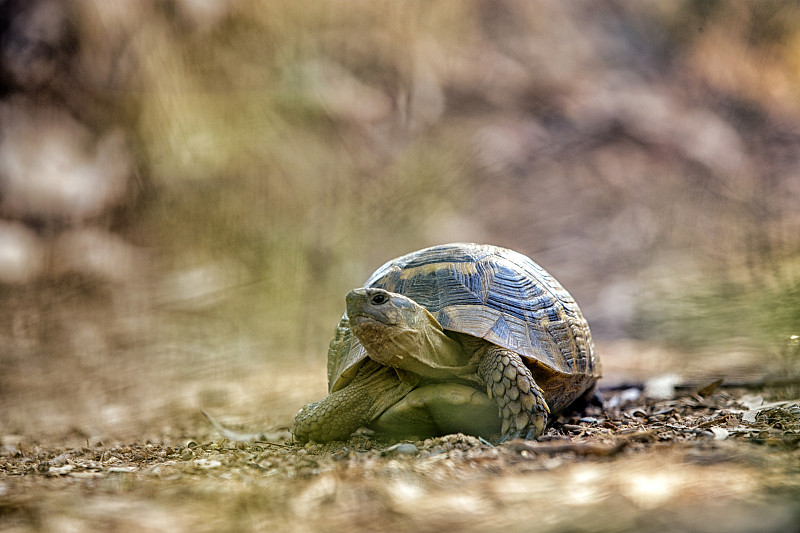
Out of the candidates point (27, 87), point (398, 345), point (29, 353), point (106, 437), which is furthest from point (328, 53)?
point (398, 345)

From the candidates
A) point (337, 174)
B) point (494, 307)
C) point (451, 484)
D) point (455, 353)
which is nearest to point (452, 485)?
point (451, 484)

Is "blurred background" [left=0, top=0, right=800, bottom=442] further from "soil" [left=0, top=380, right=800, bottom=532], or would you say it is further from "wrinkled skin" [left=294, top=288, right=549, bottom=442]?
"soil" [left=0, top=380, right=800, bottom=532]

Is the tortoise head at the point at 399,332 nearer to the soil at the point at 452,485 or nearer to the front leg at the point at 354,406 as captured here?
the front leg at the point at 354,406

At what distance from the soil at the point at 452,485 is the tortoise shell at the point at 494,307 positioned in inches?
13.2

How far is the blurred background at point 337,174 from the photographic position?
6891 millimetres

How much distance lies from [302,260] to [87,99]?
11.1 feet

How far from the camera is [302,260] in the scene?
8828mm

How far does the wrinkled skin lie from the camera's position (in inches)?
114

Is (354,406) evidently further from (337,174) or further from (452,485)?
(337,174)

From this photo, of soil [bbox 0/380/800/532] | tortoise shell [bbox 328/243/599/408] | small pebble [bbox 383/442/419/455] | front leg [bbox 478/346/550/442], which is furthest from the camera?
tortoise shell [bbox 328/243/599/408]

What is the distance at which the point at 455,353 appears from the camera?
3135 millimetres

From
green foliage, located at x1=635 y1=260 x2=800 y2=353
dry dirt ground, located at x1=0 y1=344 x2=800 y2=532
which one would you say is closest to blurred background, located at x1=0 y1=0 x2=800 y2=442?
green foliage, located at x1=635 y1=260 x2=800 y2=353

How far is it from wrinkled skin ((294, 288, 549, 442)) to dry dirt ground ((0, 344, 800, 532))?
122 millimetres

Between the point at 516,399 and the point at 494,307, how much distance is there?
0.44m
